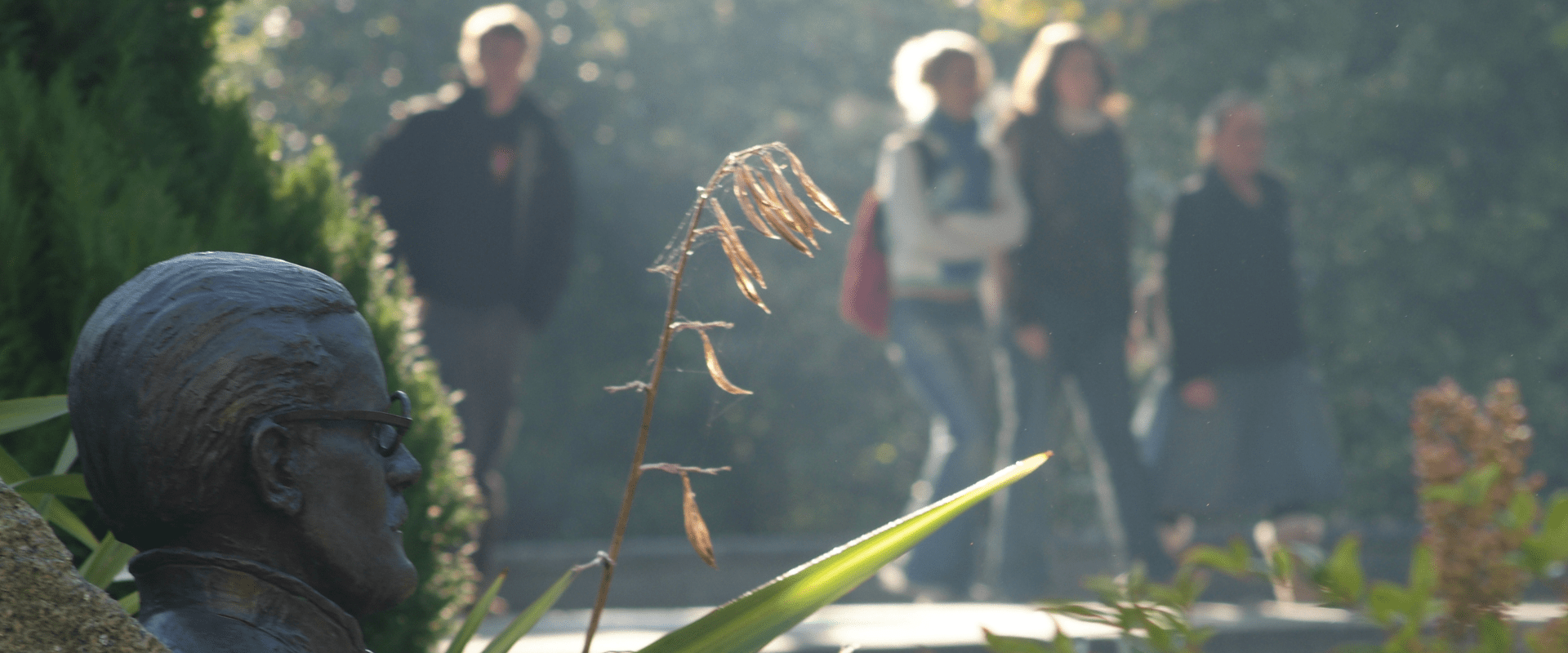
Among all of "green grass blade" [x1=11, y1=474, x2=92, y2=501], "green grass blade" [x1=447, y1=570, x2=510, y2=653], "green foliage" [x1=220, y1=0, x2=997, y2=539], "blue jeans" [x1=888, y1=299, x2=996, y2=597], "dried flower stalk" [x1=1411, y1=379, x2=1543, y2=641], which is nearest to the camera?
"green grass blade" [x1=11, y1=474, x2=92, y2=501]

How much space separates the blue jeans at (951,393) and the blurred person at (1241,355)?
2.95 ft

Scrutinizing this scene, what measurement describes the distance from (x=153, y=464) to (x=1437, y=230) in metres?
9.63

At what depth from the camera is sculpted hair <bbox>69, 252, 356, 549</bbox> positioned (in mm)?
1174

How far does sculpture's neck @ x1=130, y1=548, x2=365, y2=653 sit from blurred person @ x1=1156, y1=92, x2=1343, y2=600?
15.9ft

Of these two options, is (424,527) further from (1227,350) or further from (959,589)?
(1227,350)

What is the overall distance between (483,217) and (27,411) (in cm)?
414

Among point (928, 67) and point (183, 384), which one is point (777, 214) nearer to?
point (183, 384)

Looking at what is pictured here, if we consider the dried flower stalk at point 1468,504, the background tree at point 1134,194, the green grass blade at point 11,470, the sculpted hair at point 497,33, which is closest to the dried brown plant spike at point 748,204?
the green grass blade at point 11,470

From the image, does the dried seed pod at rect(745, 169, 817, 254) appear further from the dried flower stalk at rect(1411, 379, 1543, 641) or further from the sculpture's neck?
the dried flower stalk at rect(1411, 379, 1543, 641)

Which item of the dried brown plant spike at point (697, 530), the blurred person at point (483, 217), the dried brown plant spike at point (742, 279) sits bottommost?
the dried brown plant spike at point (697, 530)

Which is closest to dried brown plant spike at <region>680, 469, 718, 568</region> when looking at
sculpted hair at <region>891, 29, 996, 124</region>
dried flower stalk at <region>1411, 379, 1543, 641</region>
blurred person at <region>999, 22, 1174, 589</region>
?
dried flower stalk at <region>1411, 379, 1543, 641</region>

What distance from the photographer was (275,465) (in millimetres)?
1211

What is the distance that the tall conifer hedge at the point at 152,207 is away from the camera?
6.63 feet

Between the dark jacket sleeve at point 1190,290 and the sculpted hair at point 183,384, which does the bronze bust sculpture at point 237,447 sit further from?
the dark jacket sleeve at point 1190,290
